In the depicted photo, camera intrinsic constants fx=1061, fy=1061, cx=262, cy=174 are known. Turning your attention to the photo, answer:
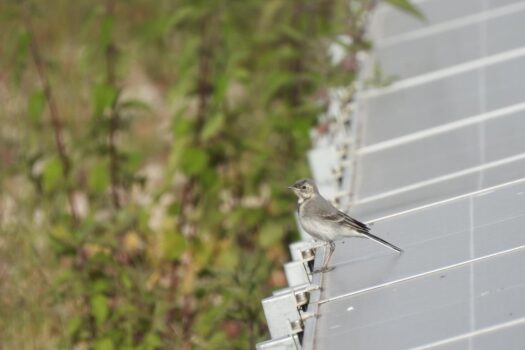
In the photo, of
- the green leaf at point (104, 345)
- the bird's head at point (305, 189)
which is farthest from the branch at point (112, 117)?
the bird's head at point (305, 189)

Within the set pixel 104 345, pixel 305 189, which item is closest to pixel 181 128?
pixel 104 345

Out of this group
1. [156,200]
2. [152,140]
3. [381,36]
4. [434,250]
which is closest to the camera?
[434,250]

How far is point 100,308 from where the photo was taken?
22.3ft

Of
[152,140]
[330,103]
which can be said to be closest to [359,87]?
[330,103]

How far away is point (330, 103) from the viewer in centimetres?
753

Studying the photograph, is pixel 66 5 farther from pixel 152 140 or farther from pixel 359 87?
pixel 359 87

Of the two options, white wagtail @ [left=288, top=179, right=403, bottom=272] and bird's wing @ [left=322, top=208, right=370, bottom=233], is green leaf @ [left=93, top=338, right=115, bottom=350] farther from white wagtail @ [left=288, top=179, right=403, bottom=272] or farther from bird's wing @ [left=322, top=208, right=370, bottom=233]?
bird's wing @ [left=322, top=208, right=370, bottom=233]

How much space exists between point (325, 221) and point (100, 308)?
2.11m

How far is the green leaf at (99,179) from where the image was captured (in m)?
7.71

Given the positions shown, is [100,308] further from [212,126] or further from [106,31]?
[106,31]

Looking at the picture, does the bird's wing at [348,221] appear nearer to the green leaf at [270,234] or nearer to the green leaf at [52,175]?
the green leaf at [270,234]

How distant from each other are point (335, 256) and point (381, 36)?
401 centimetres

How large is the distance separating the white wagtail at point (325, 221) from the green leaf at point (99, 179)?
87.5 inches

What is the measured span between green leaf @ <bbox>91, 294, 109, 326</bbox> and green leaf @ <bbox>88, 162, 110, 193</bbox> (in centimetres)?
109
